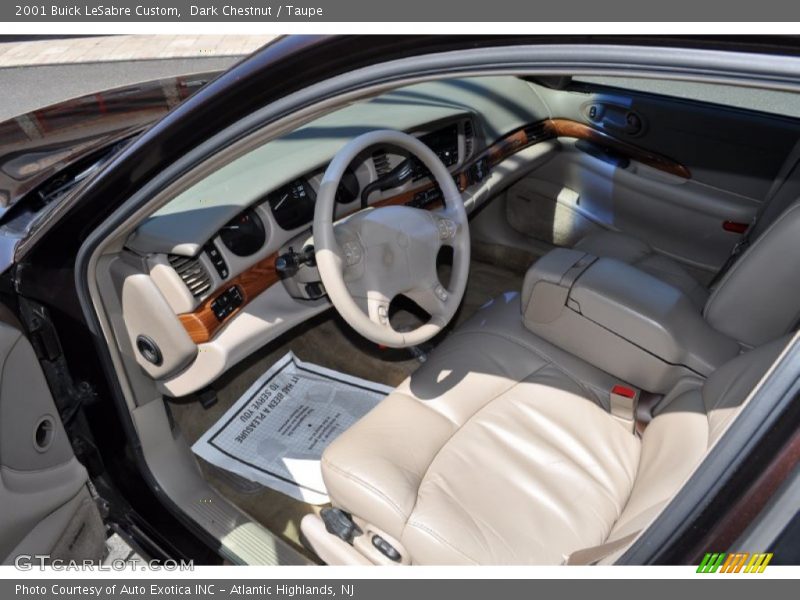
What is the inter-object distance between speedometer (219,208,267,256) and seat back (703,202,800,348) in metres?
1.22

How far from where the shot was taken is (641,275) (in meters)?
1.82

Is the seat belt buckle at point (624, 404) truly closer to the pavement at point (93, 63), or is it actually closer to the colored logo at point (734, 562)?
the colored logo at point (734, 562)

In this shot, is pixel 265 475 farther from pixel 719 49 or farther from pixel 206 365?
pixel 719 49

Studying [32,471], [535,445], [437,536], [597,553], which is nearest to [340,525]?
[437,536]

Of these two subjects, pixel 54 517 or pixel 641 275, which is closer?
pixel 54 517

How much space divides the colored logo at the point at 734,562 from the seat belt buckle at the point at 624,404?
32.4 inches

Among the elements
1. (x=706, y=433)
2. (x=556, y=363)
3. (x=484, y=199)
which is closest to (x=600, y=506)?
(x=706, y=433)

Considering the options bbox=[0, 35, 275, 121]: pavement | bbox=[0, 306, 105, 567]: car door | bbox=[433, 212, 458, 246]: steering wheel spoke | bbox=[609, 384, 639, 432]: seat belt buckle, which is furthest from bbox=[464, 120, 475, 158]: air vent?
bbox=[0, 35, 275, 121]: pavement

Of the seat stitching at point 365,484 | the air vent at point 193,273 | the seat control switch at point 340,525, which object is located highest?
the air vent at point 193,273

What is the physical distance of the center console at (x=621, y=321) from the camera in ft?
5.43

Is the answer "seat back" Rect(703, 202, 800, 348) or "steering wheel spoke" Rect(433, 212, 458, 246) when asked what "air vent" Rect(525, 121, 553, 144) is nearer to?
"steering wheel spoke" Rect(433, 212, 458, 246)

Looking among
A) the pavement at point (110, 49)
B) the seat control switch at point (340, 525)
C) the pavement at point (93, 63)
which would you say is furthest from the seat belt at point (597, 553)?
the pavement at point (110, 49)

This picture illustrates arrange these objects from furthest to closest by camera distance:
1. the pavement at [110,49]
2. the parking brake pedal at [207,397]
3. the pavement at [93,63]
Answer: the pavement at [110,49] → the pavement at [93,63] → the parking brake pedal at [207,397]

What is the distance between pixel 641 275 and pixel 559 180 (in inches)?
41.7
